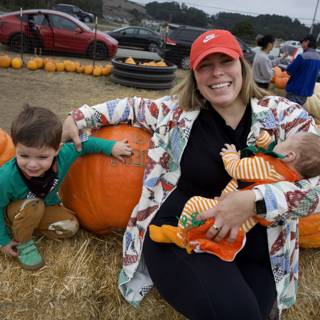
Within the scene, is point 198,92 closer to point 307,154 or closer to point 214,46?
point 214,46

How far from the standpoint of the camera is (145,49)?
1766 cm

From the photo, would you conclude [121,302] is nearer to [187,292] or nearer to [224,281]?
[187,292]

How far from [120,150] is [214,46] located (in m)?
0.94

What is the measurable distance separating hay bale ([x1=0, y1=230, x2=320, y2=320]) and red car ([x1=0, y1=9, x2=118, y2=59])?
10639mm

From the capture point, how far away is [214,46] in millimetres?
2100

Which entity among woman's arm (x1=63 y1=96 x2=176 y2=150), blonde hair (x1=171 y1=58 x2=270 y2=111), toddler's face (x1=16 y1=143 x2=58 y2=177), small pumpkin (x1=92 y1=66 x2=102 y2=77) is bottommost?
small pumpkin (x1=92 y1=66 x2=102 y2=77)

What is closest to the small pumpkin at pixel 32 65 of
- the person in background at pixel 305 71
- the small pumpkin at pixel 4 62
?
the small pumpkin at pixel 4 62

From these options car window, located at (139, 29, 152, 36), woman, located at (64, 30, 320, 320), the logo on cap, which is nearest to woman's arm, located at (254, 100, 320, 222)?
woman, located at (64, 30, 320, 320)

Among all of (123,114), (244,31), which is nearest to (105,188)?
(123,114)

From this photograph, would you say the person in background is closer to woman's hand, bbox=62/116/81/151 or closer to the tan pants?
woman's hand, bbox=62/116/81/151

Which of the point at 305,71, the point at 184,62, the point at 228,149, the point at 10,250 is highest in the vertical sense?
the point at 228,149

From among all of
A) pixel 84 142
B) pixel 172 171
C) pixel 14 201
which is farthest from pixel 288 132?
pixel 14 201

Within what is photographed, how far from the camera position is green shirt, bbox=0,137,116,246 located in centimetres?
215

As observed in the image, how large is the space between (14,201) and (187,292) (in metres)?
1.16
